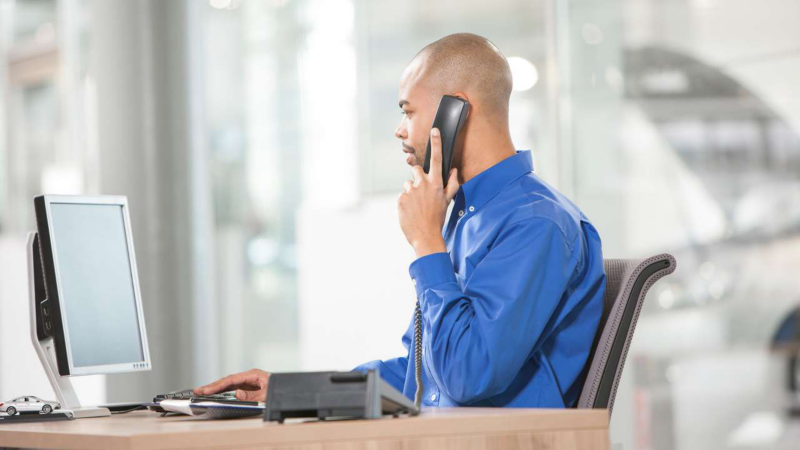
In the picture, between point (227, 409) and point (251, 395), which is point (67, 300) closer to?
point (251, 395)

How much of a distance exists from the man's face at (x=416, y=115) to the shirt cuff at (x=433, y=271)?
1.08 feet

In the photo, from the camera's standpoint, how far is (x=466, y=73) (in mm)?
1967

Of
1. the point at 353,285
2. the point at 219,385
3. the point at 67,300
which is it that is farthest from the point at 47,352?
the point at 353,285

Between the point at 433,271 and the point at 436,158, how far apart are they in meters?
0.29

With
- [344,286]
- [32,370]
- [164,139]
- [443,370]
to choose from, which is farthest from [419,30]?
[32,370]

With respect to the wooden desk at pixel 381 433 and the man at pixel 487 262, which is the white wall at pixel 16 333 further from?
the wooden desk at pixel 381 433

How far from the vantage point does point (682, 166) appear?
9.58 ft

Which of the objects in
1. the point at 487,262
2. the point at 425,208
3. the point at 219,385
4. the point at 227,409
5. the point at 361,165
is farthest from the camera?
the point at 361,165

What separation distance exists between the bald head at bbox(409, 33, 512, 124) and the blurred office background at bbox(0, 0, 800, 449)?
1.11 meters

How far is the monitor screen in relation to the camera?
6.43 feet

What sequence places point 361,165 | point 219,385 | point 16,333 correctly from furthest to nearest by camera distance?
point 16,333, point 361,165, point 219,385

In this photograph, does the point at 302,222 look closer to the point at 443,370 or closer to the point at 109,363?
the point at 109,363

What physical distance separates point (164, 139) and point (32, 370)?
160 centimetres

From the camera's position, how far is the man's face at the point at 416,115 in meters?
1.95
